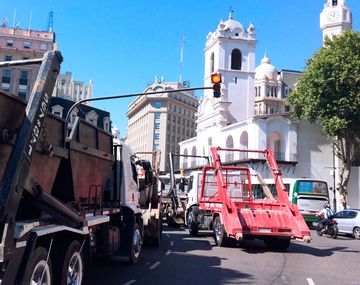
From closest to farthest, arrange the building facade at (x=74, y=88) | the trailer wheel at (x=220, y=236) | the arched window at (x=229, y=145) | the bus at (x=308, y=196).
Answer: the trailer wheel at (x=220, y=236) → the bus at (x=308, y=196) → the arched window at (x=229, y=145) → the building facade at (x=74, y=88)

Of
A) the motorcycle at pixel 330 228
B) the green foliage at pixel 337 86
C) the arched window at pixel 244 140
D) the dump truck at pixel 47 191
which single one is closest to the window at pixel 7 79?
the arched window at pixel 244 140

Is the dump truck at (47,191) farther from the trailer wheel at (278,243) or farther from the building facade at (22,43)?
the building facade at (22,43)

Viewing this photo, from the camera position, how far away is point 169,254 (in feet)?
40.7

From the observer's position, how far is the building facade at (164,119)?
123m

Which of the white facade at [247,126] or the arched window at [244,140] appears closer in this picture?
the white facade at [247,126]

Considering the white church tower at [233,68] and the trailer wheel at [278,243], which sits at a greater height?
the white church tower at [233,68]

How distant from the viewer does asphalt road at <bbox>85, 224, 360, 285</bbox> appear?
886 cm

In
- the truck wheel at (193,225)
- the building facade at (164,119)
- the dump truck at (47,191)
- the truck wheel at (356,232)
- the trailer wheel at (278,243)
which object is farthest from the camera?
the building facade at (164,119)

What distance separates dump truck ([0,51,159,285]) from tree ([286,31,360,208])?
1246 inches

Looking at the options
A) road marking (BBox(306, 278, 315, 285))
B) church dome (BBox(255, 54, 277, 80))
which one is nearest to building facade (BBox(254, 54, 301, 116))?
church dome (BBox(255, 54, 277, 80))

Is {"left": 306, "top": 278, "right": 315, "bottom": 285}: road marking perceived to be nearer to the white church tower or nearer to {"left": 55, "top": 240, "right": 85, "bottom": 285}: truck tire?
{"left": 55, "top": 240, "right": 85, "bottom": 285}: truck tire

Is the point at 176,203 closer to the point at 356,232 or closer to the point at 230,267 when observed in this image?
the point at 356,232

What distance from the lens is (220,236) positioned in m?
14.3

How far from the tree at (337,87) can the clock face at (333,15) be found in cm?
1785
